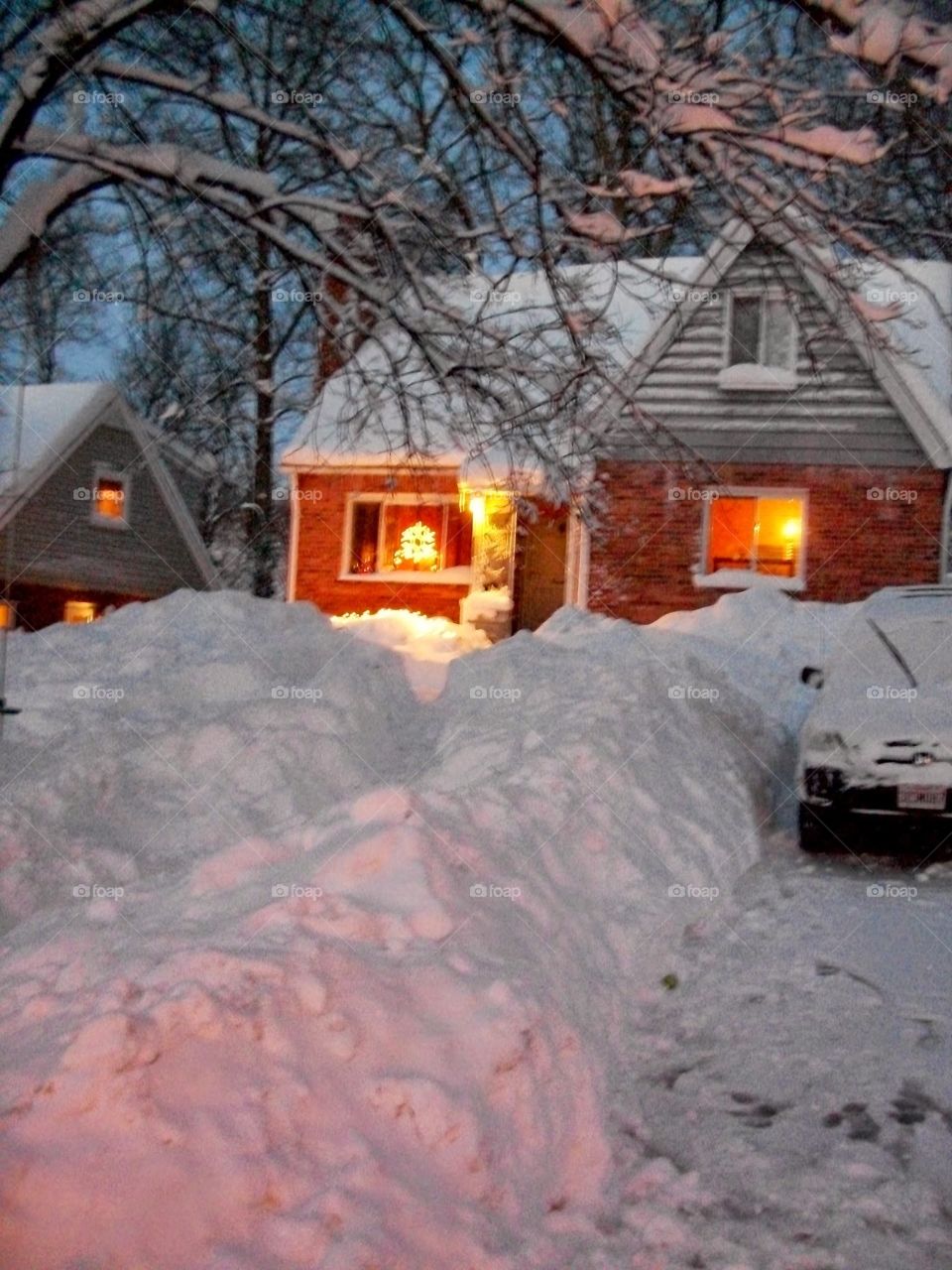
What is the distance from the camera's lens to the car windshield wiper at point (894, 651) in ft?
27.7

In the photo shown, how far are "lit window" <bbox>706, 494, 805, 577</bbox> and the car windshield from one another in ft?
29.0

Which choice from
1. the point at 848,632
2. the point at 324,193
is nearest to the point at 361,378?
the point at 324,193

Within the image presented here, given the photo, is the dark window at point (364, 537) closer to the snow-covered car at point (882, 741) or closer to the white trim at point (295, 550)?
the white trim at point (295, 550)

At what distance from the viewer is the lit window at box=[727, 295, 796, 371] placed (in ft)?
58.5

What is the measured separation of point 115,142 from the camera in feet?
20.3

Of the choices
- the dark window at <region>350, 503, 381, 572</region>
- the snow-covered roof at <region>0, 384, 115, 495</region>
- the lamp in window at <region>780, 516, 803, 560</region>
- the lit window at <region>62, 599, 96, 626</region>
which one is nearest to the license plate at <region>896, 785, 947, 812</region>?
the lamp in window at <region>780, 516, 803, 560</region>

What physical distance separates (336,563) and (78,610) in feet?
26.5

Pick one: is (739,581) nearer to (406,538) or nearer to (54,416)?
(406,538)

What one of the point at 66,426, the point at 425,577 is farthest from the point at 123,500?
→ the point at 425,577

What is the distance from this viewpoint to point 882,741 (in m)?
8.00

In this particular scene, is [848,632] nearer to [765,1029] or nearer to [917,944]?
[917,944]

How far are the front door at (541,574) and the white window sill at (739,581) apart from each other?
2960 mm

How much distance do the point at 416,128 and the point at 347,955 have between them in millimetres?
4850

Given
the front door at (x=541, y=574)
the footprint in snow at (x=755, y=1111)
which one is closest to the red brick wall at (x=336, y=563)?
the front door at (x=541, y=574)
